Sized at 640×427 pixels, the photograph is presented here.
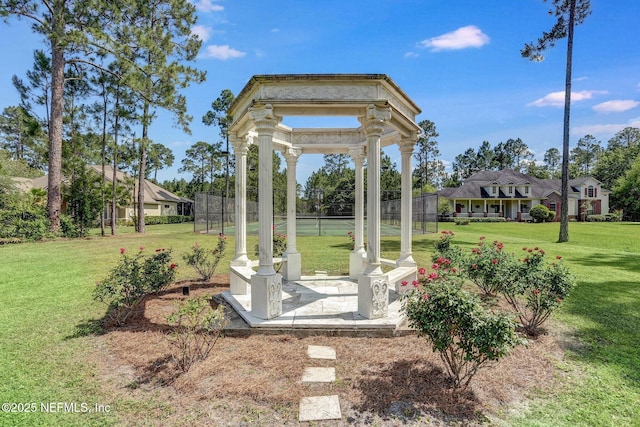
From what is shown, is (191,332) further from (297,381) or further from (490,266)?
(490,266)

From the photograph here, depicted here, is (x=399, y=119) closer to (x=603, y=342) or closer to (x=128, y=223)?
(x=603, y=342)

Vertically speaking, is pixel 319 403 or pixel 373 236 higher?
pixel 373 236

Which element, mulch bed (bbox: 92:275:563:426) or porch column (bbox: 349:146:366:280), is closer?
mulch bed (bbox: 92:275:563:426)

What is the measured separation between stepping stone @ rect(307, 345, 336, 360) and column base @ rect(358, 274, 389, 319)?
3.25 ft

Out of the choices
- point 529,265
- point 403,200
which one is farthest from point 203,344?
point 529,265

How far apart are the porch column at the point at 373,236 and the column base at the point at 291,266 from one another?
302 cm

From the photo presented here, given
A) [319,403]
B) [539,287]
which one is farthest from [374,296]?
[539,287]

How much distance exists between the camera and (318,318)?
5.05 metres

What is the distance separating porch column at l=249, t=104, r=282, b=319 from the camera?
16.3 ft

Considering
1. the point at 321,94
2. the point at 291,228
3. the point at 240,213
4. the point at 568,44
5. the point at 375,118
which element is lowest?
the point at 291,228

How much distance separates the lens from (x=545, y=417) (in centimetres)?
291

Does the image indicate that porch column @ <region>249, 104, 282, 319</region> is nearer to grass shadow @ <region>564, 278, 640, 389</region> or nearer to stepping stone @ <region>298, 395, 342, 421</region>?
stepping stone @ <region>298, 395, 342, 421</region>

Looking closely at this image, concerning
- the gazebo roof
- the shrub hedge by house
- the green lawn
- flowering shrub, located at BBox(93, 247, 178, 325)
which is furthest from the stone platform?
Answer: the shrub hedge by house

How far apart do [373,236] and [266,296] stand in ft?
6.59
